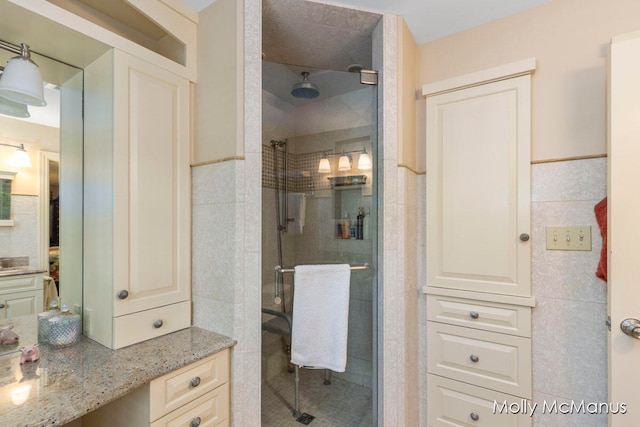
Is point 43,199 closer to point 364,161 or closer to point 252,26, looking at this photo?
point 252,26

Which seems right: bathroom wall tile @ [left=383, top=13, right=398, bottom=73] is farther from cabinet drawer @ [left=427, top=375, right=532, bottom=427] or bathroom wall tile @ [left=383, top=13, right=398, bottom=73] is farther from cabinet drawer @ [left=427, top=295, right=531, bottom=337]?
cabinet drawer @ [left=427, top=375, right=532, bottom=427]

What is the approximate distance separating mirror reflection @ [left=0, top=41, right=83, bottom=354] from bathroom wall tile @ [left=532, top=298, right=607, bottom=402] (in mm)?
2220

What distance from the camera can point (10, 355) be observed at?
3.67 feet

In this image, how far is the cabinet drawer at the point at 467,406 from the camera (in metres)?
1.49

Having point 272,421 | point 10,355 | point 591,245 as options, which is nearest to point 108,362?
point 10,355

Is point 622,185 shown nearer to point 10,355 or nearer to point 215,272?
point 215,272

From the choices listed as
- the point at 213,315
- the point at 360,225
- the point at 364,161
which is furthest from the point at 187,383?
the point at 364,161

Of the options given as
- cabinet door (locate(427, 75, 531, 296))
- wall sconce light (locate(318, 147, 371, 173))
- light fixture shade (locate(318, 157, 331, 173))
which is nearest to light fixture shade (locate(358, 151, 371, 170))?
wall sconce light (locate(318, 147, 371, 173))

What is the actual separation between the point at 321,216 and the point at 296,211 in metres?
0.15

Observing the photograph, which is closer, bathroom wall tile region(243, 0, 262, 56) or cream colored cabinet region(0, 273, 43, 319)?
cream colored cabinet region(0, 273, 43, 319)

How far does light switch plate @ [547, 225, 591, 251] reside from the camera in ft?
4.50

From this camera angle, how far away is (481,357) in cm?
156

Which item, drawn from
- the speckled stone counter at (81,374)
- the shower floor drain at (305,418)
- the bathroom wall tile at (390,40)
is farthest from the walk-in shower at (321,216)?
the speckled stone counter at (81,374)

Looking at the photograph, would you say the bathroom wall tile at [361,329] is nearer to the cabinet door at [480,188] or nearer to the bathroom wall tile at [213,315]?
the cabinet door at [480,188]
